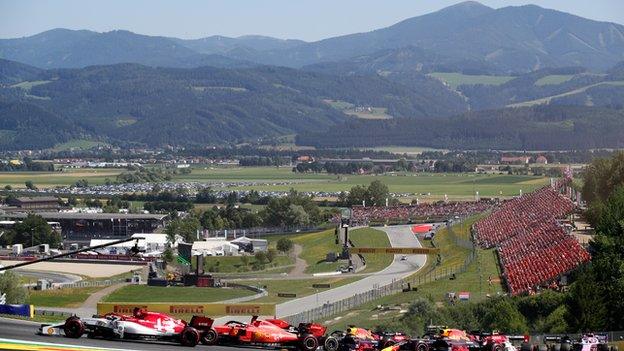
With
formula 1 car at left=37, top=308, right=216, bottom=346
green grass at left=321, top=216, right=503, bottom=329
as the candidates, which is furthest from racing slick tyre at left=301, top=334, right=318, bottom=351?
green grass at left=321, top=216, right=503, bottom=329

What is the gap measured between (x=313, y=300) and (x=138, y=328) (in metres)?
29.6

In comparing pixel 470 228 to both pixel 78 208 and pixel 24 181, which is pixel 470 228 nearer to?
pixel 78 208

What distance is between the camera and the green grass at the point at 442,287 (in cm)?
5372

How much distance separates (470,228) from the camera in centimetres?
10231

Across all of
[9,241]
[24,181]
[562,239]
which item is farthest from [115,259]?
[24,181]

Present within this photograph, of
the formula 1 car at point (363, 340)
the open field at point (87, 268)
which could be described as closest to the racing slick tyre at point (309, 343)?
the formula 1 car at point (363, 340)

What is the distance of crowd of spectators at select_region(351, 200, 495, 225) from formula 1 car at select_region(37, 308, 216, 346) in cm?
8120

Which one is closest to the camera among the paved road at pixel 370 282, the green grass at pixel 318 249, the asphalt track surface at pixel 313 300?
the asphalt track surface at pixel 313 300

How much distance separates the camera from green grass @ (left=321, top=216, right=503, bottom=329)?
53.7 meters

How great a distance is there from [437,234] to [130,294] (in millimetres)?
38058

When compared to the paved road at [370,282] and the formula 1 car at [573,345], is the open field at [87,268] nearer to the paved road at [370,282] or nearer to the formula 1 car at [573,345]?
the paved road at [370,282]

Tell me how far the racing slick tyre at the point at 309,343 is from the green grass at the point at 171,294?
28958mm

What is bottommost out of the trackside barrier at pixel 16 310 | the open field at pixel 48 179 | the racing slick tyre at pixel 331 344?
the open field at pixel 48 179

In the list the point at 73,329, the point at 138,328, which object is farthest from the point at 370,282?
the point at 73,329
